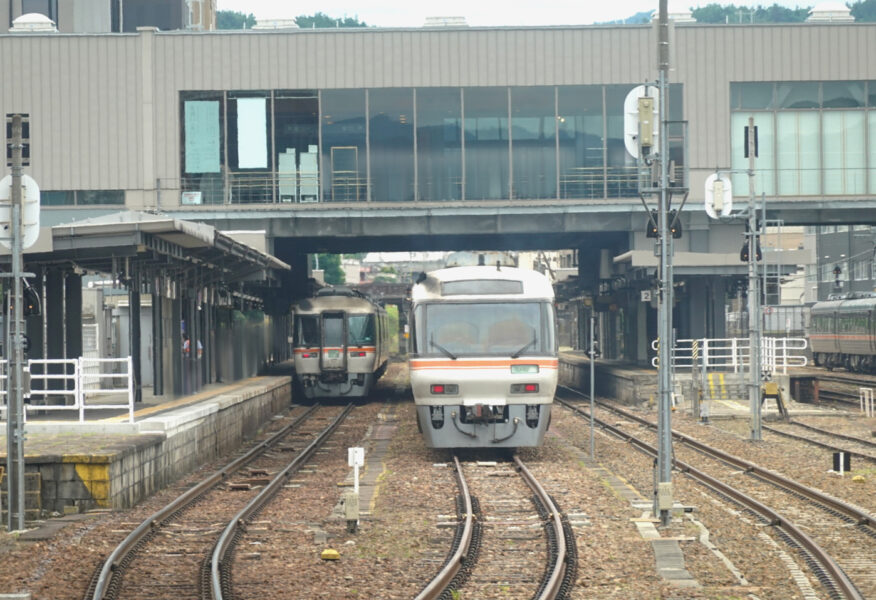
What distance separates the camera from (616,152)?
3934 centimetres

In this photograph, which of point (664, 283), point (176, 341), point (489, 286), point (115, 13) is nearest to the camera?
point (664, 283)

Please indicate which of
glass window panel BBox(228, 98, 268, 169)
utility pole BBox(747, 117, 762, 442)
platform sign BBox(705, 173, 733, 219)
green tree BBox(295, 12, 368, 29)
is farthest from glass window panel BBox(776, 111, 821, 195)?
green tree BBox(295, 12, 368, 29)

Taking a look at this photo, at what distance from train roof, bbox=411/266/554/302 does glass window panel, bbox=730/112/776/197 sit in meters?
20.7

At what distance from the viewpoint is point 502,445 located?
65.0 feet

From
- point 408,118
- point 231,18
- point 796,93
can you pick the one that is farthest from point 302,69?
point 231,18

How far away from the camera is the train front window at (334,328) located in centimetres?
3591

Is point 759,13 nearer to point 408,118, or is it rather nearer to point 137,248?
point 408,118

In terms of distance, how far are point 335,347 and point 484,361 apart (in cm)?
1695

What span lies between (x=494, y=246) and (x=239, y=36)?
42.0 ft

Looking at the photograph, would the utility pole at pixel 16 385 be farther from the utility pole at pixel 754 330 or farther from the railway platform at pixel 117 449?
the utility pole at pixel 754 330

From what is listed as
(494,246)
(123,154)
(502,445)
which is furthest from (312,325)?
(502,445)

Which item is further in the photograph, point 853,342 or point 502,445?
point 853,342

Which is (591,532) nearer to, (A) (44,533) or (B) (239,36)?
(A) (44,533)

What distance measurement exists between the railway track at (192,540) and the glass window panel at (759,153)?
22481 mm
